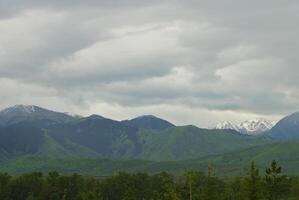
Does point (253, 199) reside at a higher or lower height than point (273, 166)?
lower

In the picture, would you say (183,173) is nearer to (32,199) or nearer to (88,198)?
(88,198)

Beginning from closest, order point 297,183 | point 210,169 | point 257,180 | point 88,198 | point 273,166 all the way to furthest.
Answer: point 210,169, point 257,180, point 273,166, point 88,198, point 297,183

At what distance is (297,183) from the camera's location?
189 metres

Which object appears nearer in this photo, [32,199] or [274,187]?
[274,187]

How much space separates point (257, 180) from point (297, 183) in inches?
3975

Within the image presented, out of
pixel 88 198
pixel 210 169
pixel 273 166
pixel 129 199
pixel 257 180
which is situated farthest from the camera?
pixel 88 198

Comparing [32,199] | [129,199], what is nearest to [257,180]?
Answer: [129,199]

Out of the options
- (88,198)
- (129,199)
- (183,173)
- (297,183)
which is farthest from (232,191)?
(183,173)

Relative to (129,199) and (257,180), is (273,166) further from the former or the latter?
(129,199)

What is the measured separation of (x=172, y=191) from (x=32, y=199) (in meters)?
128

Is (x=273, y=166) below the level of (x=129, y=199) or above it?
above

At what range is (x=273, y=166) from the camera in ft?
332

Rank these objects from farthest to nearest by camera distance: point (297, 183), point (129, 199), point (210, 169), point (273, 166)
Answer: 1. point (297, 183)
2. point (129, 199)
3. point (273, 166)
4. point (210, 169)

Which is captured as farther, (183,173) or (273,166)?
(273,166)
